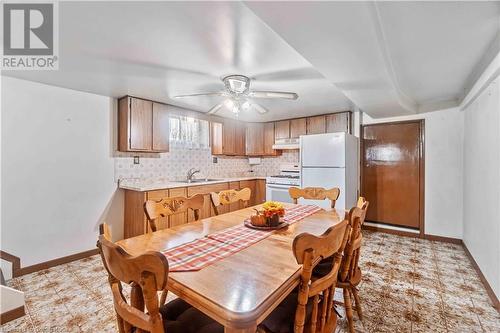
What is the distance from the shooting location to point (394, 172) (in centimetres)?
387

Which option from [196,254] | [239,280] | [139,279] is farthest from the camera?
[196,254]

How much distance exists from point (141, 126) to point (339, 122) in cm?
326

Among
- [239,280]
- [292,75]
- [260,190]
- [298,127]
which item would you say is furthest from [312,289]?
[298,127]

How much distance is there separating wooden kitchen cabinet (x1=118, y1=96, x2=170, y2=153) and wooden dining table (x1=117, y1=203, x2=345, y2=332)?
83.4 inches

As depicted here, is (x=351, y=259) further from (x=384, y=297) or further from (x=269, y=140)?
(x=269, y=140)

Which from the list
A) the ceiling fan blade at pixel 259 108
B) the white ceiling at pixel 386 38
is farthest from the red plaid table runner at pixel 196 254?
the ceiling fan blade at pixel 259 108

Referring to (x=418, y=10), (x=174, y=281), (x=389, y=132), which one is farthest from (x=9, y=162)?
(x=389, y=132)

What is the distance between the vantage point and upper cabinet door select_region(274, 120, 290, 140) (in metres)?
4.66

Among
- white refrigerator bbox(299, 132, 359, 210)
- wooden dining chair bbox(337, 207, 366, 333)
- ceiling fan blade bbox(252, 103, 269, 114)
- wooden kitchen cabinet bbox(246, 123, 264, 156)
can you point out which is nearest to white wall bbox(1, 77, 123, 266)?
ceiling fan blade bbox(252, 103, 269, 114)

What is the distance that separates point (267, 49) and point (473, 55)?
1.89m

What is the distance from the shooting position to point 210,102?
351cm

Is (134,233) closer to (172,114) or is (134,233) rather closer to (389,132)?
(172,114)

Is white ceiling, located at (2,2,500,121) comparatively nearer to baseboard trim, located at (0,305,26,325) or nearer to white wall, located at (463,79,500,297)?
white wall, located at (463,79,500,297)

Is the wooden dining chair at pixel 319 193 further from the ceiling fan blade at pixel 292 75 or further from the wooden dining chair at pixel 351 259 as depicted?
the ceiling fan blade at pixel 292 75
